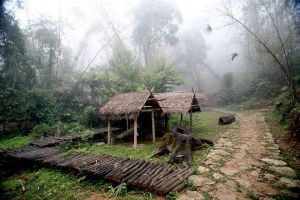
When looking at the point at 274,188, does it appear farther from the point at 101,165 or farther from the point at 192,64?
the point at 192,64

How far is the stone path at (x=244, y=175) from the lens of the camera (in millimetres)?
4840

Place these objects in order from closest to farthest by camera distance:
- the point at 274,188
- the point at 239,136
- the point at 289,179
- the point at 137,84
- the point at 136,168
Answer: the point at 274,188 < the point at 289,179 < the point at 136,168 < the point at 239,136 < the point at 137,84

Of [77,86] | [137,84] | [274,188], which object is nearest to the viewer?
[274,188]

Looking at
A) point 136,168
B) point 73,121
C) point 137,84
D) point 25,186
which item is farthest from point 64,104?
point 136,168

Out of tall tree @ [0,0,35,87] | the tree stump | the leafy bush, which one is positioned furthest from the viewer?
tall tree @ [0,0,35,87]

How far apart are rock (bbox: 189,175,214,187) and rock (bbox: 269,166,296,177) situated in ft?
5.97

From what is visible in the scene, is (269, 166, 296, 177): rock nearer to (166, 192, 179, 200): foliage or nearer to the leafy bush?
(166, 192, 179, 200): foliage

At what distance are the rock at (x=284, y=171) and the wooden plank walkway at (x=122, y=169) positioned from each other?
2169 mm

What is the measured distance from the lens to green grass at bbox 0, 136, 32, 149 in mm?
12351

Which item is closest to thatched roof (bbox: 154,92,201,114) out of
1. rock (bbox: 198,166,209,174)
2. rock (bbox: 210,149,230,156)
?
rock (bbox: 210,149,230,156)

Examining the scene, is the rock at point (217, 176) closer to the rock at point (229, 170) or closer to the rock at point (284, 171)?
the rock at point (229, 170)

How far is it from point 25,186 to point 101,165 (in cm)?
259

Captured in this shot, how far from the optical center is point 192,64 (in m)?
32.2

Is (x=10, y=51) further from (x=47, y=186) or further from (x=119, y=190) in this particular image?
(x=119, y=190)
